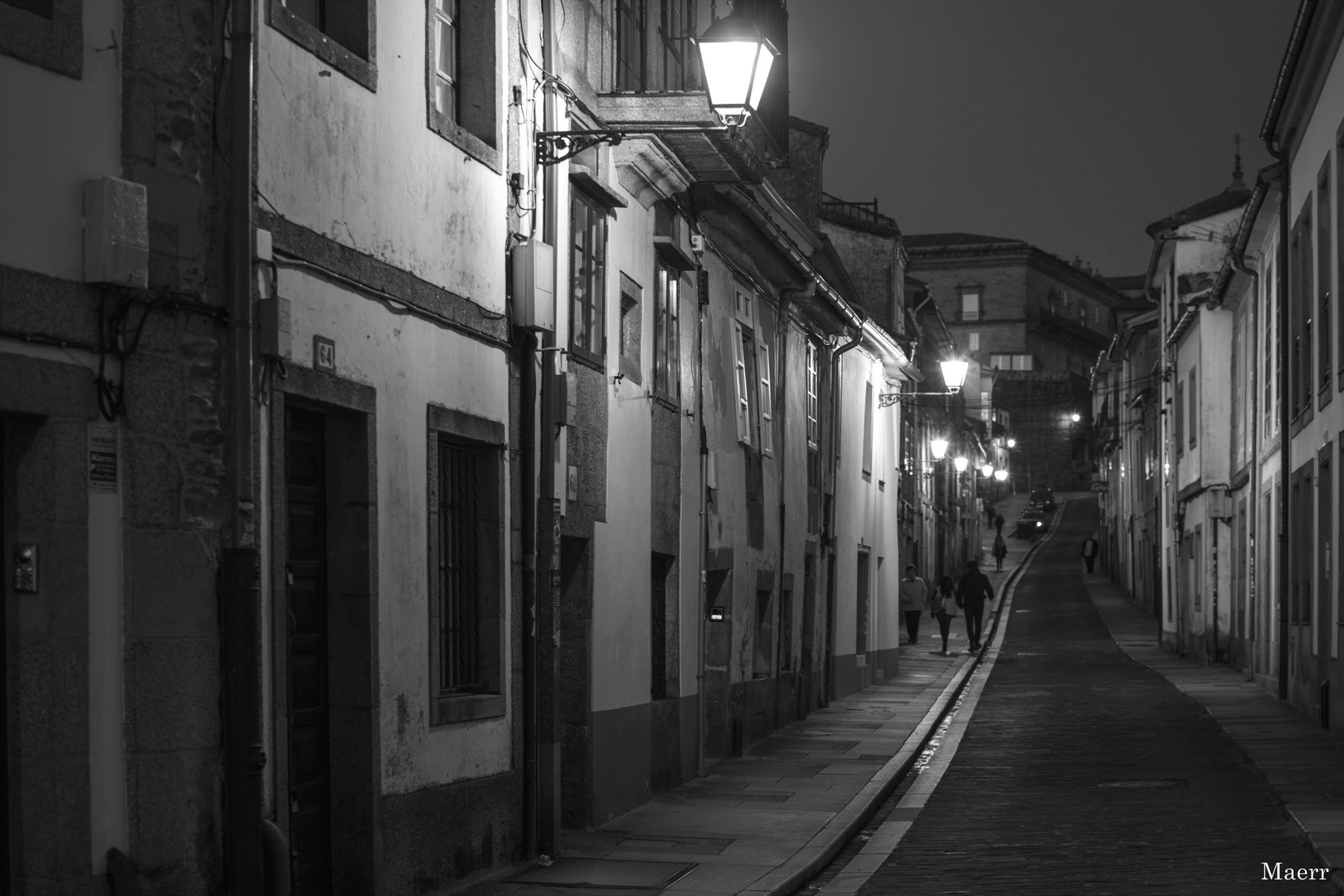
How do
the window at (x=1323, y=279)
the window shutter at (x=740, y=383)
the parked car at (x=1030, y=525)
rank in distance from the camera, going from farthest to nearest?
the parked car at (x=1030, y=525) → the window at (x=1323, y=279) → the window shutter at (x=740, y=383)

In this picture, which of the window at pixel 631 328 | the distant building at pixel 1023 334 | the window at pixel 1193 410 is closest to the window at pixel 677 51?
the window at pixel 631 328

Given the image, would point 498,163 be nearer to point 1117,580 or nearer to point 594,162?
point 594,162

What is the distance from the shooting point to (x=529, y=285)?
12273 millimetres

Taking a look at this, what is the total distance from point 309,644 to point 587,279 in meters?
4.97

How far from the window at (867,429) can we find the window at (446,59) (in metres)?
19.8

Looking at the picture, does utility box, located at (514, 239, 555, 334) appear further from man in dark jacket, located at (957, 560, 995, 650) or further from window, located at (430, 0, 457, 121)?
man in dark jacket, located at (957, 560, 995, 650)

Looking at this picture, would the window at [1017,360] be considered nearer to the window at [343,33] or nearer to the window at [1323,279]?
the window at [1323,279]

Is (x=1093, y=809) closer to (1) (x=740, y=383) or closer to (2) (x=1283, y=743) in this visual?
(2) (x=1283, y=743)

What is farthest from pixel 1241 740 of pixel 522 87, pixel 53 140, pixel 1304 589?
pixel 53 140

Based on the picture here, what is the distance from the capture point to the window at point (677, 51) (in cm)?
1666

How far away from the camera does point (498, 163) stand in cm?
1197

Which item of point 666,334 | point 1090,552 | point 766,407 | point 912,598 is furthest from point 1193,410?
point 1090,552

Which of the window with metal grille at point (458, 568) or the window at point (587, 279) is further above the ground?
the window at point (587, 279)

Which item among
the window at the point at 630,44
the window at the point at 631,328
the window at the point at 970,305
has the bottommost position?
the window at the point at 631,328
